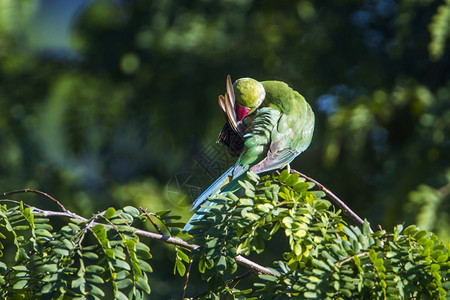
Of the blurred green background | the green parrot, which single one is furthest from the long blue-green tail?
the blurred green background

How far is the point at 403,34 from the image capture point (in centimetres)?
201

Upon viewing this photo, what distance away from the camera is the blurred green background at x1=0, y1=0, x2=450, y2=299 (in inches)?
77.1

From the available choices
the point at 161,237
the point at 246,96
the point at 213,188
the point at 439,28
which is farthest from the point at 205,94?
the point at 161,237

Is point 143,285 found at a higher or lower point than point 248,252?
lower

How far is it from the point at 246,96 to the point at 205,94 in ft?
4.52

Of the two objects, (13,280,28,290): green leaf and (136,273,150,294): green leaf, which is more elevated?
(136,273,150,294): green leaf

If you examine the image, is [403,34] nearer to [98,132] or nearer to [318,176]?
[318,176]

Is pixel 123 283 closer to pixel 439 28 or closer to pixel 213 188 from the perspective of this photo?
pixel 213 188

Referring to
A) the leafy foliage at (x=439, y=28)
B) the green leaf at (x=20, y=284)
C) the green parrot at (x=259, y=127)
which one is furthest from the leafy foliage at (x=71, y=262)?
the leafy foliage at (x=439, y=28)

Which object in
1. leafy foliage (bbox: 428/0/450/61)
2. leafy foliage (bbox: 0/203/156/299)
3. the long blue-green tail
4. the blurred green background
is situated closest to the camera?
leafy foliage (bbox: 0/203/156/299)

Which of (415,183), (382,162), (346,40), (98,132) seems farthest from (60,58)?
(415,183)

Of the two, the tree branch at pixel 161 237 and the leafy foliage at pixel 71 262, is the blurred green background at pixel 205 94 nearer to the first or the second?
the tree branch at pixel 161 237

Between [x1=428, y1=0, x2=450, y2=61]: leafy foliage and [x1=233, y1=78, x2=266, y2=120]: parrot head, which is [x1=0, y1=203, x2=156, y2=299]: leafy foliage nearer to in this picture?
[x1=233, y1=78, x2=266, y2=120]: parrot head

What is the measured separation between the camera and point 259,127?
1.01 m
